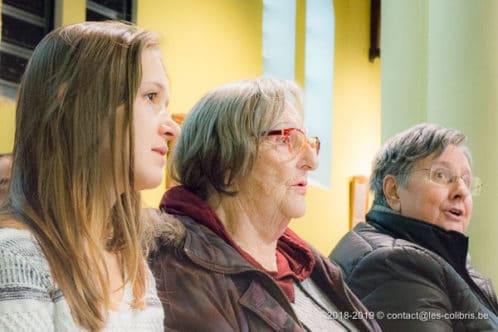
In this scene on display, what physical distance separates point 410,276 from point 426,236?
0.18 m

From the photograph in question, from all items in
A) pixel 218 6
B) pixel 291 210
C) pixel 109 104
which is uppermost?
pixel 218 6

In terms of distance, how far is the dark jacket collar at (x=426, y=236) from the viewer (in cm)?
259

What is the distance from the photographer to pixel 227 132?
2045 millimetres

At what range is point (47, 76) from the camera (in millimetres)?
1521

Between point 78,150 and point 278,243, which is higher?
point 78,150

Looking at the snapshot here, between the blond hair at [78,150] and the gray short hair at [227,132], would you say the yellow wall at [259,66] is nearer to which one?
the gray short hair at [227,132]

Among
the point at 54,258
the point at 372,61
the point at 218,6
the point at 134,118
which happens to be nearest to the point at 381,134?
the point at 372,61

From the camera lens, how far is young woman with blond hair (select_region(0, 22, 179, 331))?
55.5 inches

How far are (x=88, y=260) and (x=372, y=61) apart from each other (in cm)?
164

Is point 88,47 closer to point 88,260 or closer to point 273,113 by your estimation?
point 88,260

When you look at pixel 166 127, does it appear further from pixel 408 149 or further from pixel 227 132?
pixel 408 149

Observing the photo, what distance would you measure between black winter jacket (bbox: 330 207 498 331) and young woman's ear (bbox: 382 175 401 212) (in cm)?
6

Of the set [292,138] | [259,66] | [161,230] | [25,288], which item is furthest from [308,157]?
[25,288]

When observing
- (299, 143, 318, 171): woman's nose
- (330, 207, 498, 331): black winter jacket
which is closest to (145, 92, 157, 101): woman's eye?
(299, 143, 318, 171): woman's nose
